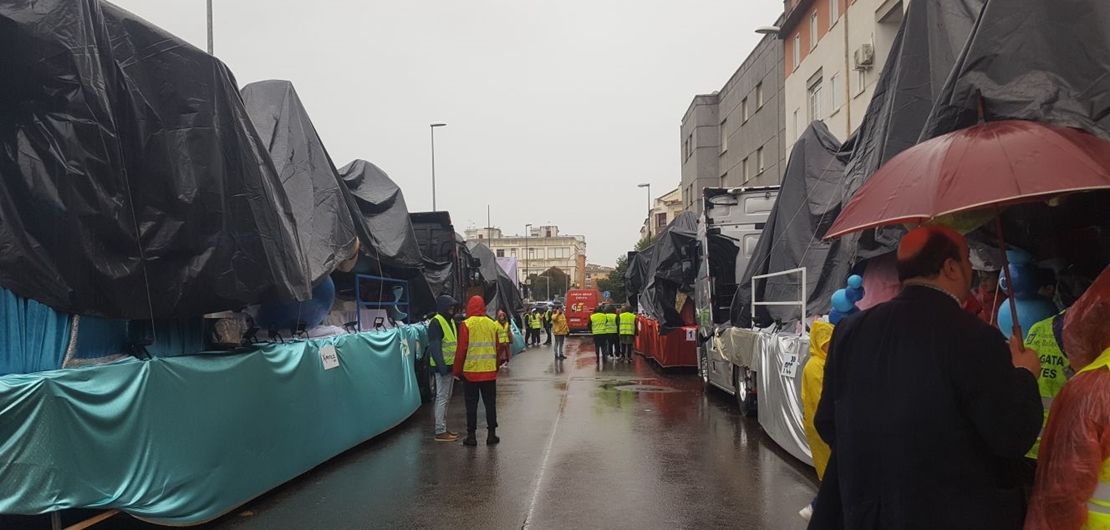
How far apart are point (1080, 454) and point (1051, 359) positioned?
119 cm

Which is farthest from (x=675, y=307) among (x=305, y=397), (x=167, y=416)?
(x=167, y=416)

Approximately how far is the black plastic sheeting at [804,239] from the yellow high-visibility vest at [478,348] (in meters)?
3.44

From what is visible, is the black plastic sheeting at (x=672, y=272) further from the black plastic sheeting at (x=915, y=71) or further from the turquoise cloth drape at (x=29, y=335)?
the turquoise cloth drape at (x=29, y=335)

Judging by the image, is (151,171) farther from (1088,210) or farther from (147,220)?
(1088,210)

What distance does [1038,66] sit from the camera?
3277mm

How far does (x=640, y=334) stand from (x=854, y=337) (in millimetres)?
21998

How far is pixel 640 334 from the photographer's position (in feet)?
81.1

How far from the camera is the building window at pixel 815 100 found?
1011 inches

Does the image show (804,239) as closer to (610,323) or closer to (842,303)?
(842,303)

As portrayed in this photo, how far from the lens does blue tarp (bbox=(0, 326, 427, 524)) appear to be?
466 centimetres

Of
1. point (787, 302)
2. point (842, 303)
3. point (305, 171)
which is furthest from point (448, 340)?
point (842, 303)

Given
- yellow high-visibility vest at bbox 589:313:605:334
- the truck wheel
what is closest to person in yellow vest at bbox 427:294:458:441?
the truck wheel

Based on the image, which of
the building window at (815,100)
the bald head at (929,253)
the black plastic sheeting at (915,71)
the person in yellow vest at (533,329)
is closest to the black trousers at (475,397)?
the black plastic sheeting at (915,71)

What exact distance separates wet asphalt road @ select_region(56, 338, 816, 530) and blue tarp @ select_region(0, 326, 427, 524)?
382mm
